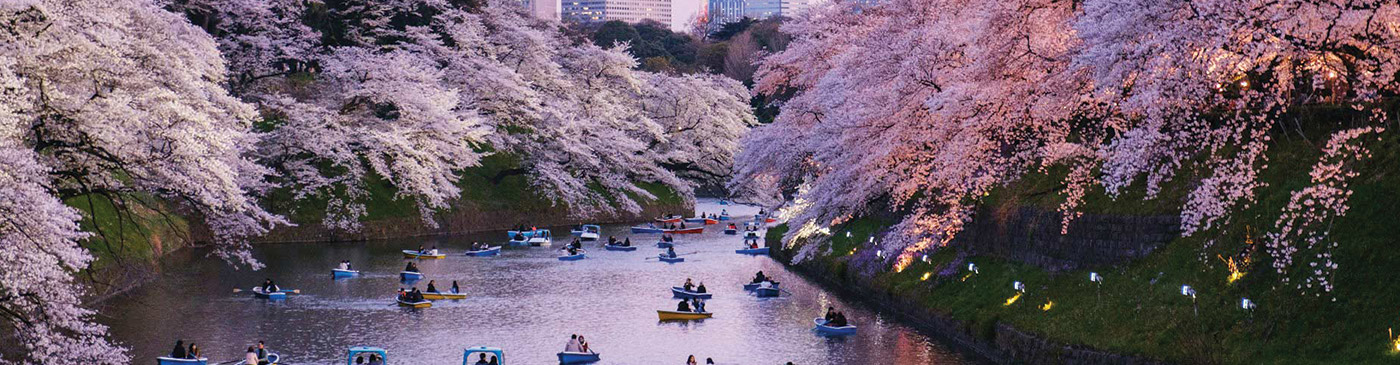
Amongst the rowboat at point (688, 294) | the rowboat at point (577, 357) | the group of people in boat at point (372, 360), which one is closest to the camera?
the group of people in boat at point (372, 360)

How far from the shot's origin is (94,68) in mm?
26078

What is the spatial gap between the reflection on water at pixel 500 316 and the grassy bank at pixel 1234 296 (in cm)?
337

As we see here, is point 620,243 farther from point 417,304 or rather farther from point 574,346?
point 574,346

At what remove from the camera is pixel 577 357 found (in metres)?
32.3

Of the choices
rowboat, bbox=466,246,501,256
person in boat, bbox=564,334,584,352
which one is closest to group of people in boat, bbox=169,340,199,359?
person in boat, bbox=564,334,584,352

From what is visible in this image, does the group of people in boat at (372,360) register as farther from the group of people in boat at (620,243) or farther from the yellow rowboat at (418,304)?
the group of people in boat at (620,243)

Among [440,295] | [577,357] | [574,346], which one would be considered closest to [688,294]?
[440,295]

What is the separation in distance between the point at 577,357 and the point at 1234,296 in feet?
51.2

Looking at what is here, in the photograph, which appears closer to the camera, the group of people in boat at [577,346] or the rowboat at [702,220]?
the group of people in boat at [577,346]

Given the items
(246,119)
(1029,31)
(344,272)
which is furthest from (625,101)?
(1029,31)

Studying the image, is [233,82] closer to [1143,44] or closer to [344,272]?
[344,272]

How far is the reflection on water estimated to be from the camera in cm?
3331

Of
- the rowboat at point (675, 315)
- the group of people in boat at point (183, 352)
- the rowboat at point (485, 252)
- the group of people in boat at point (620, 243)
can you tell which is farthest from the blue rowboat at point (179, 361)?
the group of people in boat at point (620, 243)

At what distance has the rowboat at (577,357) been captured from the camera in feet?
106
